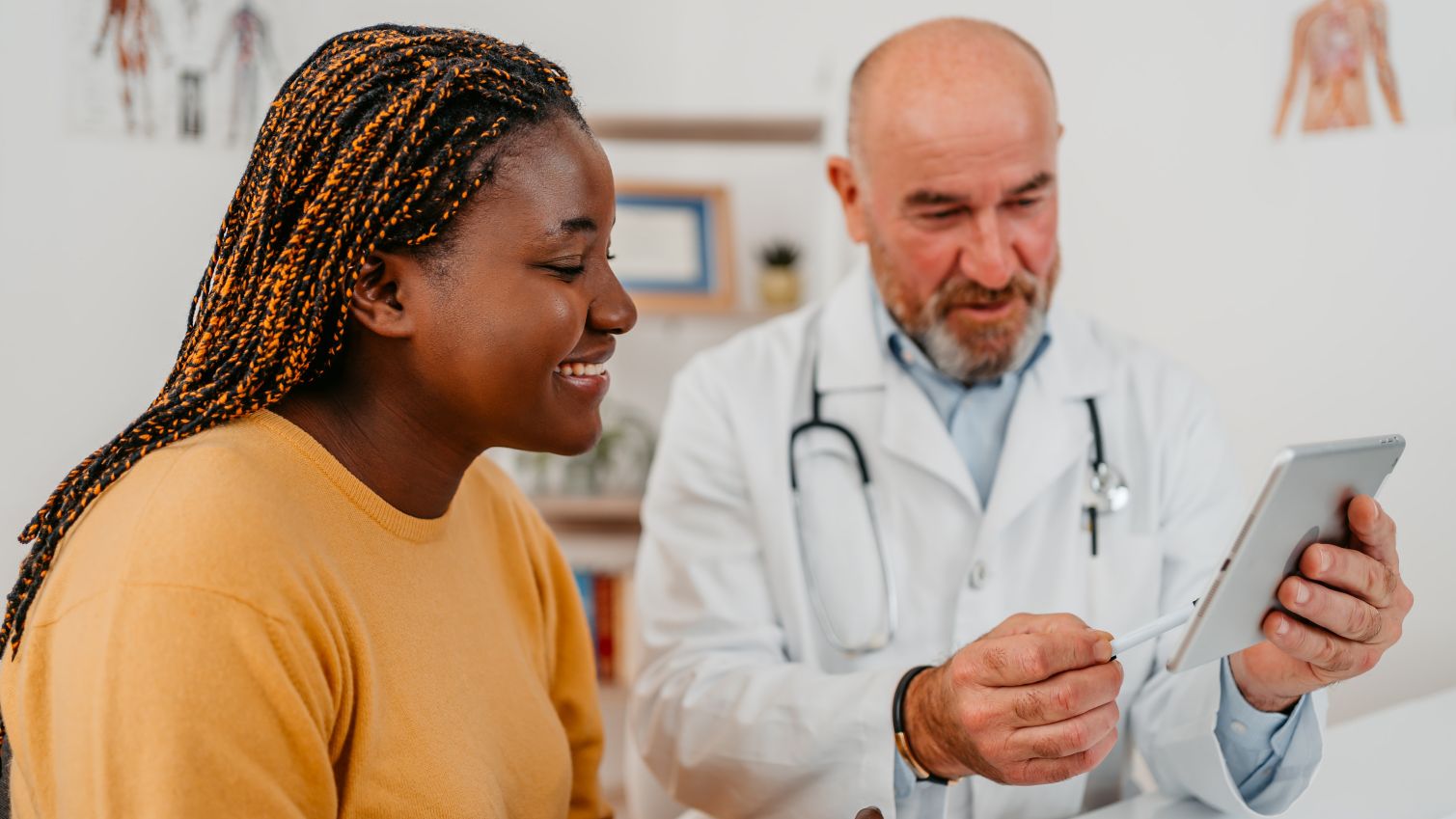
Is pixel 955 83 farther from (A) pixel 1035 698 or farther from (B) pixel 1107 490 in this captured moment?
(A) pixel 1035 698

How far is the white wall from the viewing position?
60.2 inches

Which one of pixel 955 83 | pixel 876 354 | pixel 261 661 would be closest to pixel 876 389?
pixel 876 354

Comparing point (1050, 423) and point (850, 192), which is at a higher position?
point (850, 192)

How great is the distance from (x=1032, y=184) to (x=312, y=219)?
2.91 feet

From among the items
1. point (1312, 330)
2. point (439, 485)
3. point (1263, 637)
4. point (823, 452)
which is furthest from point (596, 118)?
point (1263, 637)

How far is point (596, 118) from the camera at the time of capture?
259cm

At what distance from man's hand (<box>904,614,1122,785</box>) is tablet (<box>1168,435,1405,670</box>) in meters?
0.08

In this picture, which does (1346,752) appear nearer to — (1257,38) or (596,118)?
(1257,38)

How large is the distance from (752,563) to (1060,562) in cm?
38

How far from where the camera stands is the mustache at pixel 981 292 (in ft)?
4.75

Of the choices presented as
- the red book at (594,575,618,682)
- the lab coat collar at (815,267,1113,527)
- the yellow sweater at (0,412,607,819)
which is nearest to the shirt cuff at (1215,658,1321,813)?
the lab coat collar at (815,267,1113,527)

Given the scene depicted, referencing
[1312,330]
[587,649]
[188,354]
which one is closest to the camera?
[188,354]

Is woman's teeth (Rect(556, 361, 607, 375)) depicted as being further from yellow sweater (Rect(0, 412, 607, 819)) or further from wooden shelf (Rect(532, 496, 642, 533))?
wooden shelf (Rect(532, 496, 642, 533))

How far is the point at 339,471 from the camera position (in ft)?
2.89
